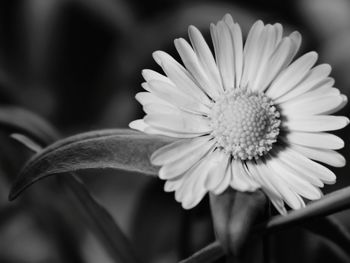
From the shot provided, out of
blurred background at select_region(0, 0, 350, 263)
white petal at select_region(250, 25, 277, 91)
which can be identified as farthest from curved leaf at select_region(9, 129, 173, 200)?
blurred background at select_region(0, 0, 350, 263)

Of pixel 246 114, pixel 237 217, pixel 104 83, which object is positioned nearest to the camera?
pixel 237 217

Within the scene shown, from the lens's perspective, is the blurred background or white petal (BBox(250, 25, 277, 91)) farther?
the blurred background

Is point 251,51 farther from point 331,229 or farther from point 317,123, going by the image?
point 331,229

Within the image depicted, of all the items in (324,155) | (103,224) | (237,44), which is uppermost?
(237,44)

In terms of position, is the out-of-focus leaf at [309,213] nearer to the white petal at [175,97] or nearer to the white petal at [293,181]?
the white petal at [293,181]

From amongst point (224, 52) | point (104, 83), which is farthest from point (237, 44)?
point (104, 83)

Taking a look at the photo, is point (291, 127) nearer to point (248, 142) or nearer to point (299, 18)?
point (248, 142)

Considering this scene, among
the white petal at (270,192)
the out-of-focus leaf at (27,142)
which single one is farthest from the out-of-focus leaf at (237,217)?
the out-of-focus leaf at (27,142)

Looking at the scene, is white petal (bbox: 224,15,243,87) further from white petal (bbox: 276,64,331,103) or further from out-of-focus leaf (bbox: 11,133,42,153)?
out-of-focus leaf (bbox: 11,133,42,153)
